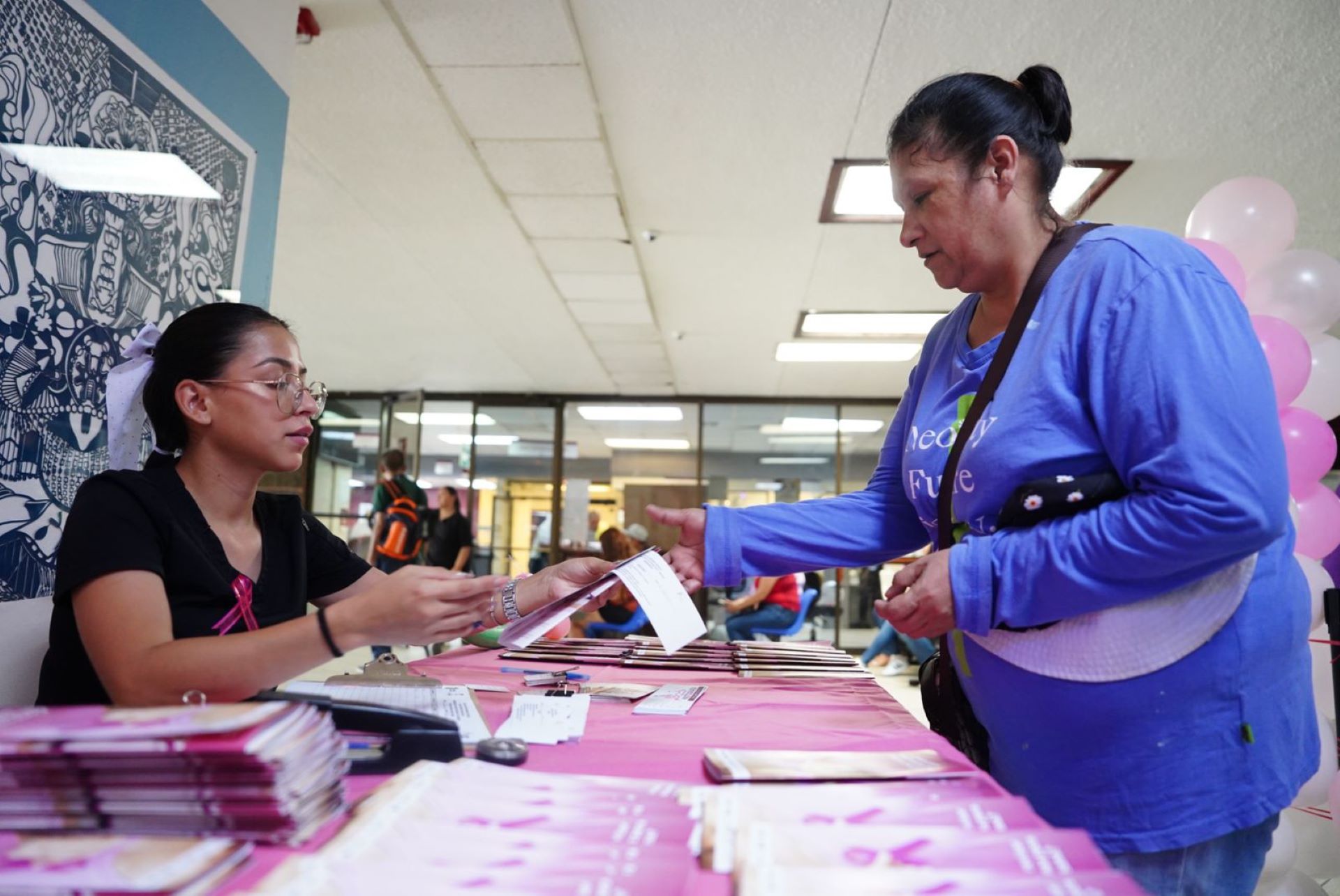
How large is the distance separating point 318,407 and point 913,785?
1.40 meters

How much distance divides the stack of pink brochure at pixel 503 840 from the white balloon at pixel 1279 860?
270cm

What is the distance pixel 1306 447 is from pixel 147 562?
353 cm

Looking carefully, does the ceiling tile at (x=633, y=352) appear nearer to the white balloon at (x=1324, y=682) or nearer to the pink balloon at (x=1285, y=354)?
the pink balloon at (x=1285, y=354)

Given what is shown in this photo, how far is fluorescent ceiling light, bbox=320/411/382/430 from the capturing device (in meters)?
10.5

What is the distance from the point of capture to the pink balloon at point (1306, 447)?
3.02 metres

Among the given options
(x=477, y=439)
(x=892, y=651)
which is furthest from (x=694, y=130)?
(x=477, y=439)

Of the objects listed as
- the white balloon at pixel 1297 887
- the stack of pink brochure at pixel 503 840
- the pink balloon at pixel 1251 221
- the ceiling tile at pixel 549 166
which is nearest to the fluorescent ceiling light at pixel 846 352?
the ceiling tile at pixel 549 166

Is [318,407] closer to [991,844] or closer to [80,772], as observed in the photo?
[80,772]

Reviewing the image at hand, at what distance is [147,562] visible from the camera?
48.9 inches

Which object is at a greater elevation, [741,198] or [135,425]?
[741,198]

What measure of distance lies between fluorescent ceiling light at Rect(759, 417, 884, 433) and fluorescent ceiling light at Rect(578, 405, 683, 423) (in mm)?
1134

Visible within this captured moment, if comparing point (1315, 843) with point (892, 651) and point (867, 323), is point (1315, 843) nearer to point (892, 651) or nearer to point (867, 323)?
point (867, 323)

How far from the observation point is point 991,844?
0.65m

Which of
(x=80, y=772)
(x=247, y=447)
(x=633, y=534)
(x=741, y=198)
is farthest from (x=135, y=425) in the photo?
(x=633, y=534)
